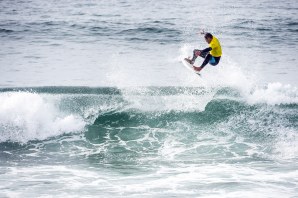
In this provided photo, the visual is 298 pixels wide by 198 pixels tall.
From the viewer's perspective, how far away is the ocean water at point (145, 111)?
10719 millimetres

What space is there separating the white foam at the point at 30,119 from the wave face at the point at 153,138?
33 mm

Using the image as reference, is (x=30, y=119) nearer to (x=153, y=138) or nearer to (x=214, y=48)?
(x=153, y=138)

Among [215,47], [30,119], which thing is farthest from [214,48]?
[30,119]

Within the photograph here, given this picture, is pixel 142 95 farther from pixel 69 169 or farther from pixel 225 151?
pixel 69 169

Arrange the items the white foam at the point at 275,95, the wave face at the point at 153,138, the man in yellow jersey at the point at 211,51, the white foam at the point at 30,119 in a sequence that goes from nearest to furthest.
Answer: the wave face at the point at 153,138
the man in yellow jersey at the point at 211,51
the white foam at the point at 30,119
the white foam at the point at 275,95

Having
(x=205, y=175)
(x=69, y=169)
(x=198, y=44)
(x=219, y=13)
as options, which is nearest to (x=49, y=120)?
(x=69, y=169)

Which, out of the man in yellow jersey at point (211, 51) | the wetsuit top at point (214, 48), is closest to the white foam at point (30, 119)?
the man in yellow jersey at point (211, 51)

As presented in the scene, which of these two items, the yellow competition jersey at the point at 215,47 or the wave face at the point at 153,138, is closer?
the wave face at the point at 153,138

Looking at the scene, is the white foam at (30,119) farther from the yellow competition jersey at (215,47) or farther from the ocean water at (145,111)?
the yellow competition jersey at (215,47)

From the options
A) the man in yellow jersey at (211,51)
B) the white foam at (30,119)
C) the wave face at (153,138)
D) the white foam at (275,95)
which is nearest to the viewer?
the wave face at (153,138)

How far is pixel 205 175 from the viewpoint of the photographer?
10953 millimetres

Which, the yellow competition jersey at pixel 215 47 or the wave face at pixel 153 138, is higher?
the yellow competition jersey at pixel 215 47

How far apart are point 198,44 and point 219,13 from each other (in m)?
8.74

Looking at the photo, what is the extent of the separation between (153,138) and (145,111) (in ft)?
7.13
